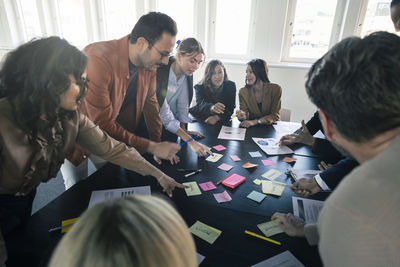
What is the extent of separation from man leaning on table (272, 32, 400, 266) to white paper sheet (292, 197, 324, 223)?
472 mm

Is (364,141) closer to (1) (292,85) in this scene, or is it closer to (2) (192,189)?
(2) (192,189)

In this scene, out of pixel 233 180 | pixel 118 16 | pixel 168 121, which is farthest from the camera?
pixel 118 16

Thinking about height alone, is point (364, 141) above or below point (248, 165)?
above

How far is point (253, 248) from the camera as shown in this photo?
0.95 m

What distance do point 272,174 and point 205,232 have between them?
666mm

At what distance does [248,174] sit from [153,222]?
44.9 inches

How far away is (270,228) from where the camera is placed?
1055 mm

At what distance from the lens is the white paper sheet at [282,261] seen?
88cm

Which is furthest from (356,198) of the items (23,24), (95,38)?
(23,24)

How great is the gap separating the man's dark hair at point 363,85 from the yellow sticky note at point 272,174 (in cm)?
80

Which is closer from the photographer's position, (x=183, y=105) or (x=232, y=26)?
(x=183, y=105)

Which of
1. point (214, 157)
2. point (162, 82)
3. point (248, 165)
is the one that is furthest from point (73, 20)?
point (248, 165)

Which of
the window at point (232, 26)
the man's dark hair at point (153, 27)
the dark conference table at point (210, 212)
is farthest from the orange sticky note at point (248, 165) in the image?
the window at point (232, 26)

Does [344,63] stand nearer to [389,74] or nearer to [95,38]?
[389,74]
